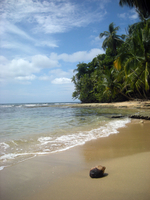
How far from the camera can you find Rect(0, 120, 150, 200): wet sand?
1.40 meters

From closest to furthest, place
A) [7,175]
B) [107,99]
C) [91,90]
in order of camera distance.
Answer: [7,175] < [107,99] < [91,90]

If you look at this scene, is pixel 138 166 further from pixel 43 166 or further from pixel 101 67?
pixel 101 67

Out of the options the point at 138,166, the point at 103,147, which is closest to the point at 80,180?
the point at 138,166

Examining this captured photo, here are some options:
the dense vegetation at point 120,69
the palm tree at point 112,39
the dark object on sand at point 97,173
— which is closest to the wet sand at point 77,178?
the dark object on sand at point 97,173

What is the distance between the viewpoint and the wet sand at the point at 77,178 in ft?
4.58

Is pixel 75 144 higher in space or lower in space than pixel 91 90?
lower

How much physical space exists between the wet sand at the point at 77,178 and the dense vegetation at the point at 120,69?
1038 centimetres

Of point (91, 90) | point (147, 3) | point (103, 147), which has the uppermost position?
point (147, 3)

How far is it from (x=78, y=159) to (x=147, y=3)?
8.20 meters

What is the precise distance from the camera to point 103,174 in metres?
1.80

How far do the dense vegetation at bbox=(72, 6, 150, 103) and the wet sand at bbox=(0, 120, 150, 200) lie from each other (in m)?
10.4

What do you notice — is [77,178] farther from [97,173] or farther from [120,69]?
[120,69]

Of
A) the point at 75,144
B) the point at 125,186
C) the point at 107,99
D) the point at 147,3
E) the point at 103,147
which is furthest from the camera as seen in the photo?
the point at 107,99

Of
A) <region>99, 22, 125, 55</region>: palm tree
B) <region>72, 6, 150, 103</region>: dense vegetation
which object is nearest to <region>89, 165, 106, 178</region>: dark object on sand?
<region>72, 6, 150, 103</region>: dense vegetation
